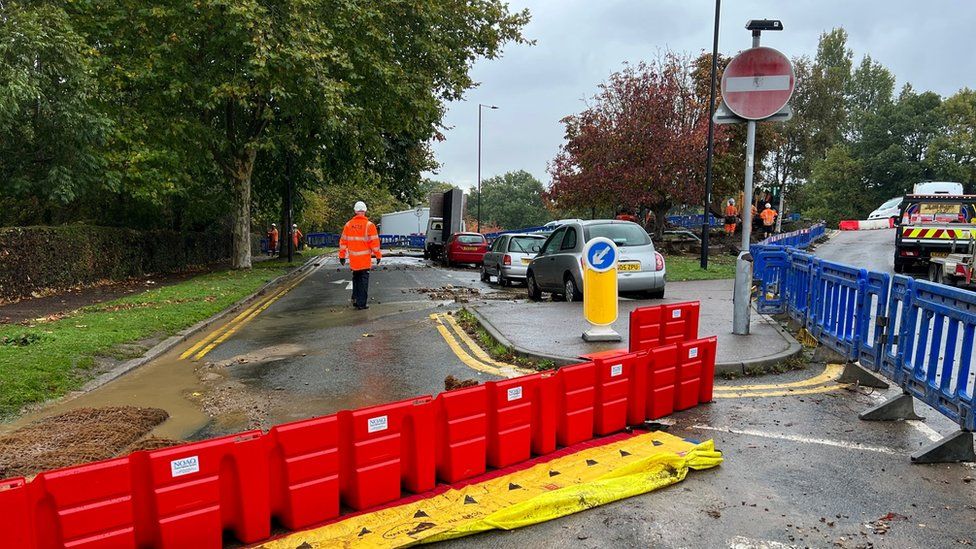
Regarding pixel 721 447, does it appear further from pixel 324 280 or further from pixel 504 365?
pixel 324 280

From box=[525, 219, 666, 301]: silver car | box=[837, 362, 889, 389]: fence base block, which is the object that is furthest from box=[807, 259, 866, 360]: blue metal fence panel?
box=[525, 219, 666, 301]: silver car

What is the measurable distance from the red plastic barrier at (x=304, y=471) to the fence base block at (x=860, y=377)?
17.1 ft

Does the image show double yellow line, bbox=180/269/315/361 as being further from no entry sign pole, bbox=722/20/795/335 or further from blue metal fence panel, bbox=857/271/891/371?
blue metal fence panel, bbox=857/271/891/371

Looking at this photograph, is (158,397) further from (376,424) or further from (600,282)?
(600,282)

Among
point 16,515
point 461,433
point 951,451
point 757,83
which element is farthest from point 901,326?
point 16,515

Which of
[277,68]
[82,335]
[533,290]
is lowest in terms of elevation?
[82,335]

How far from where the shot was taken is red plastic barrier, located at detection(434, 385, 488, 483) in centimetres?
376

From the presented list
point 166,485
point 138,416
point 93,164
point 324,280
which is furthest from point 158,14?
point 166,485

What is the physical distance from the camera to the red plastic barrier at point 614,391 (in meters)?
4.53

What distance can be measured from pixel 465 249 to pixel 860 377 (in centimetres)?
1958

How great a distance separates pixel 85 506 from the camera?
2707 mm

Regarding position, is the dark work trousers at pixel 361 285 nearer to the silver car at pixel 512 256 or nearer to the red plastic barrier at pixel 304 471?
the silver car at pixel 512 256

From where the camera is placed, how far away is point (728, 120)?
25.0 feet

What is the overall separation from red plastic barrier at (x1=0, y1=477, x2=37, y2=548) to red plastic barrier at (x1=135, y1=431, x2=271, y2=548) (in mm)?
426
